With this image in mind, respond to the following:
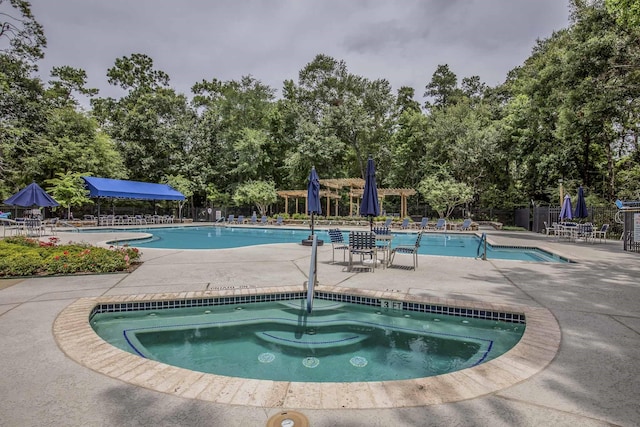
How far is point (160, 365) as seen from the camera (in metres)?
2.58

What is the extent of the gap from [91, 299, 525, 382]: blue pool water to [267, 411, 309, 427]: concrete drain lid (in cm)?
104

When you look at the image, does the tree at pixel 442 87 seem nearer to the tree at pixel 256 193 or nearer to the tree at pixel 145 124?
the tree at pixel 256 193

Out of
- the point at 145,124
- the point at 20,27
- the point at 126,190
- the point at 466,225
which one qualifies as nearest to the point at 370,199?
the point at 466,225

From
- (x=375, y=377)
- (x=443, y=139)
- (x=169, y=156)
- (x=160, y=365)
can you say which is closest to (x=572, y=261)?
(x=375, y=377)

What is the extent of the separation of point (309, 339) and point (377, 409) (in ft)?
6.38

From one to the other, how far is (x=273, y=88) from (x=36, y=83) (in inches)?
745

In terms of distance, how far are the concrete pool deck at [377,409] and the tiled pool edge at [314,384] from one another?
63mm

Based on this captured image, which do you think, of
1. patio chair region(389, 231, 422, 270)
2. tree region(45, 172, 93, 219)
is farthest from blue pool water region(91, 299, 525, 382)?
tree region(45, 172, 93, 219)

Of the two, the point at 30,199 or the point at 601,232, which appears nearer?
the point at 601,232

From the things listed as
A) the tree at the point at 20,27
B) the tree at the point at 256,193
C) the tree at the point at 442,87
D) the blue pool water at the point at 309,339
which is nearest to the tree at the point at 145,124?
the tree at the point at 256,193

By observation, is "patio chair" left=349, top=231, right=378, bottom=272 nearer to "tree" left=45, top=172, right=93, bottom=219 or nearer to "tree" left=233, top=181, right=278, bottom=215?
"tree" left=233, top=181, right=278, bottom=215

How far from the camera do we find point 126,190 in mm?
23359

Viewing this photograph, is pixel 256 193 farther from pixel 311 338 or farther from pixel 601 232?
pixel 311 338

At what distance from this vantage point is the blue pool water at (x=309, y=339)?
10.3 feet
